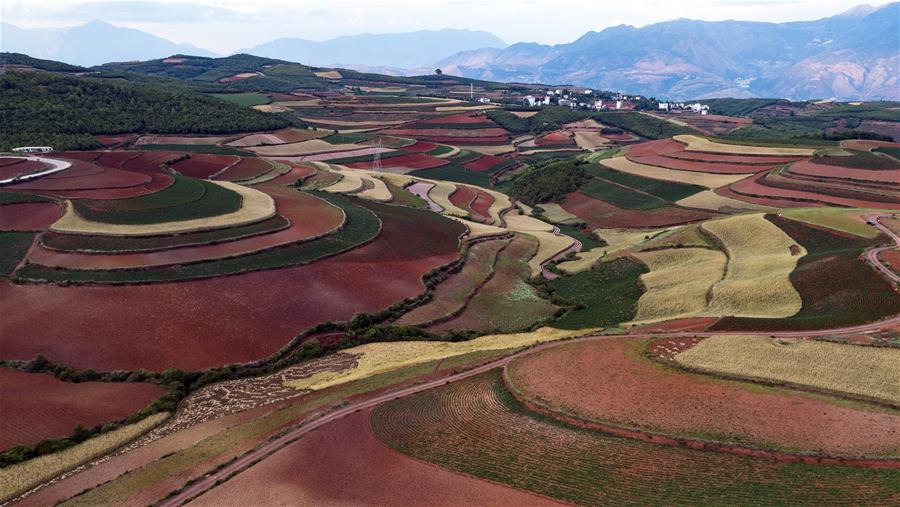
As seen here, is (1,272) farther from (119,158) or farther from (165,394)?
(119,158)

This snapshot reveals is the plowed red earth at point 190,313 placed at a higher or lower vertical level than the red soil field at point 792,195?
lower

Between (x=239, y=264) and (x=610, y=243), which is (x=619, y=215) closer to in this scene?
(x=610, y=243)

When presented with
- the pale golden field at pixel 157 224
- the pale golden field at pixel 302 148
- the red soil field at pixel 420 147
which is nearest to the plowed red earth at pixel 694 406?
the pale golden field at pixel 157 224

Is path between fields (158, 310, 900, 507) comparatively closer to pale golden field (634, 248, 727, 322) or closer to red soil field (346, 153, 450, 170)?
pale golden field (634, 248, 727, 322)

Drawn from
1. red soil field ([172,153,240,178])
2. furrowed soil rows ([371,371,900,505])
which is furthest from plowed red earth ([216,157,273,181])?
furrowed soil rows ([371,371,900,505])

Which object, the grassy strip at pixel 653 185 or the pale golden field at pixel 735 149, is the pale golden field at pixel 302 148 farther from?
the pale golden field at pixel 735 149

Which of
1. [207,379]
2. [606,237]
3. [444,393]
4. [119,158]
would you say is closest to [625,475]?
[444,393]

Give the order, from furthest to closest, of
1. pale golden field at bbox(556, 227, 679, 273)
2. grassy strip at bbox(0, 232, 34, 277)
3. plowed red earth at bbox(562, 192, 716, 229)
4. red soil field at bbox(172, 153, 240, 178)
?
red soil field at bbox(172, 153, 240, 178) < plowed red earth at bbox(562, 192, 716, 229) < pale golden field at bbox(556, 227, 679, 273) < grassy strip at bbox(0, 232, 34, 277)
